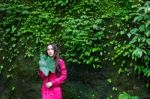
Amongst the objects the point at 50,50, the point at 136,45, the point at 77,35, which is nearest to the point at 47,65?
the point at 50,50

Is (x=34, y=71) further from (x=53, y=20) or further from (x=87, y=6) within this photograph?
(x=87, y=6)

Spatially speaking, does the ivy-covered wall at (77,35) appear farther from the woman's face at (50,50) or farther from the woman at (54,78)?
the woman's face at (50,50)

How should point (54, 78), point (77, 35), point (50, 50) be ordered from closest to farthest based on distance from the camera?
point (50, 50)
point (54, 78)
point (77, 35)

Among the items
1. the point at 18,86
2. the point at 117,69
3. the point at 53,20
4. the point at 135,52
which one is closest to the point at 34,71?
the point at 18,86

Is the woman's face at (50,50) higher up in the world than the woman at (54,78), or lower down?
higher up

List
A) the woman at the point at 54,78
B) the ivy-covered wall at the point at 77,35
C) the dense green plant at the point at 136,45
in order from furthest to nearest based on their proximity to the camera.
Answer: the ivy-covered wall at the point at 77,35, the dense green plant at the point at 136,45, the woman at the point at 54,78

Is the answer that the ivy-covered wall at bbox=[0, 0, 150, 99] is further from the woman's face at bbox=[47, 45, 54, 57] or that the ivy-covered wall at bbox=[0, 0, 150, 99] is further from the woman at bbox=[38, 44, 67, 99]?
the woman's face at bbox=[47, 45, 54, 57]

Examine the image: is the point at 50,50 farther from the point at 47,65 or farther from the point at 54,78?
the point at 54,78

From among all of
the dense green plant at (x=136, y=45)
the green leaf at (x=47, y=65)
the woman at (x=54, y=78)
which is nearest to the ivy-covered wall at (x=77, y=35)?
the dense green plant at (x=136, y=45)

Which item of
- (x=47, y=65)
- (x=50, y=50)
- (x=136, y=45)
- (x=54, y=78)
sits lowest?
(x=54, y=78)

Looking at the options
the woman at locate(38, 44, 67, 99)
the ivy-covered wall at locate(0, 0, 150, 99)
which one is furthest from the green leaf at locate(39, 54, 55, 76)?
the ivy-covered wall at locate(0, 0, 150, 99)

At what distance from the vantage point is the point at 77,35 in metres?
9.70

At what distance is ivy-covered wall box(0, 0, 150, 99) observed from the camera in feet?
29.6

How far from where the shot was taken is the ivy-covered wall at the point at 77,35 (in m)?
9.02
